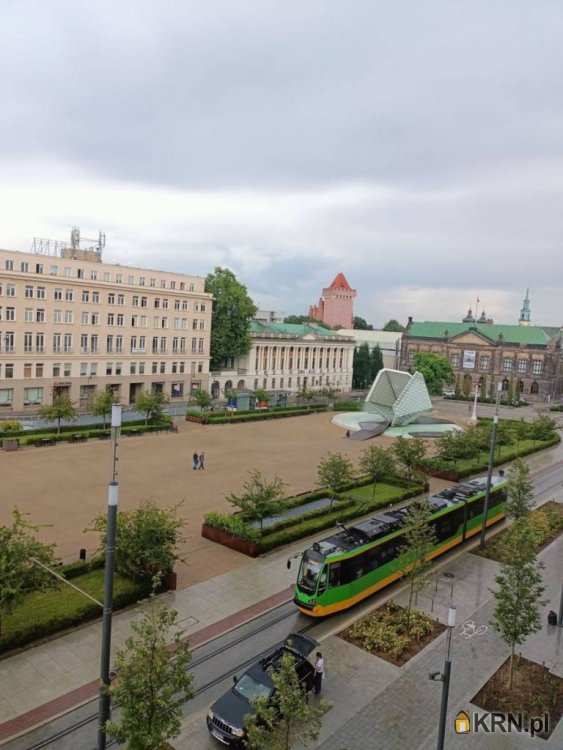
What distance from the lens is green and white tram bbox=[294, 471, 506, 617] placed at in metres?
20.8

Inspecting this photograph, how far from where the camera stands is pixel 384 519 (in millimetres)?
25062

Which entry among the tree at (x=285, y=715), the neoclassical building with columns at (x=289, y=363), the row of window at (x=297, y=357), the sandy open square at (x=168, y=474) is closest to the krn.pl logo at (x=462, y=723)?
the tree at (x=285, y=715)

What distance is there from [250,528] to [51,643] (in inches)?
426

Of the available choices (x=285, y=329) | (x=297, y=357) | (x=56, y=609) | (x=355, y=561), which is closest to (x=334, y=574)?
(x=355, y=561)

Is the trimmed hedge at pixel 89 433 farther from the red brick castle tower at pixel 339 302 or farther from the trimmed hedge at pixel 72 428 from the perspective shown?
the red brick castle tower at pixel 339 302

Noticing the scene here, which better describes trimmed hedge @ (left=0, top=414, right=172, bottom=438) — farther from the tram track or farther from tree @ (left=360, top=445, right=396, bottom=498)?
the tram track

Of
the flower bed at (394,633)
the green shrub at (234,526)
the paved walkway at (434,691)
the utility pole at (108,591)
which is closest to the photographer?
the utility pole at (108,591)

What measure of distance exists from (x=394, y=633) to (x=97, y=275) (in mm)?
61033

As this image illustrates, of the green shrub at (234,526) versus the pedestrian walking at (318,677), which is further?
the green shrub at (234,526)

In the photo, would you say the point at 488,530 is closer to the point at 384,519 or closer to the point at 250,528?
the point at 384,519

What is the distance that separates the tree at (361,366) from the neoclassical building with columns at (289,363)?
666 cm

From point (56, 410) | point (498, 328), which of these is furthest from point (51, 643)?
point (498, 328)

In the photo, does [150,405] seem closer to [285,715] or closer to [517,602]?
[517,602]

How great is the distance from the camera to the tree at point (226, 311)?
287ft
